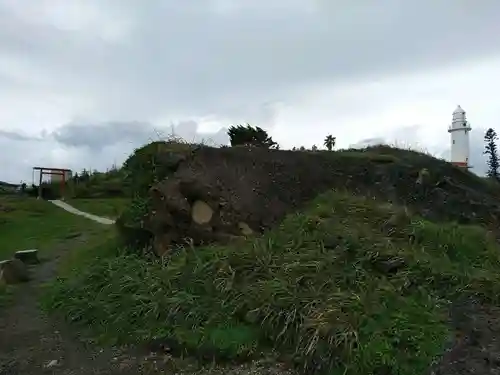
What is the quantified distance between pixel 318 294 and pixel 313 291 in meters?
0.08

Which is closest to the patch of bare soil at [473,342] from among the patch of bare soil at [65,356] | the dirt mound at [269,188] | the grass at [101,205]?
the patch of bare soil at [65,356]

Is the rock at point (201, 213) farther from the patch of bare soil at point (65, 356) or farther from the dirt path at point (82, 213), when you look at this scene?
the dirt path at point (82, 213)

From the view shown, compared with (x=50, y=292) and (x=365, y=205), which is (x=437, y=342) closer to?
(x=365, y=205)

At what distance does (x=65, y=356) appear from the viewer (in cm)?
561

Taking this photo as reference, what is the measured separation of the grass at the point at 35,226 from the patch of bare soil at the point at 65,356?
6.10 metres

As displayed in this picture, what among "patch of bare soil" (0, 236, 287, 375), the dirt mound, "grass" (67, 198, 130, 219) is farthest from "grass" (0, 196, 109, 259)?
"patch of bare soil" (0, 236, 287, 375)

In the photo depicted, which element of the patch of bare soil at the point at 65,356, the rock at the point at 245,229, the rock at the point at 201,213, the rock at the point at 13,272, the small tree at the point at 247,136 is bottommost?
the patch of bare soil at the point at 65,356

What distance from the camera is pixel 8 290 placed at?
8.55m

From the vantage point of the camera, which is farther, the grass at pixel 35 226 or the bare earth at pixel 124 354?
the grass at pixel 35 226

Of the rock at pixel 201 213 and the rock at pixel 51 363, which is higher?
the rock at pixel 201 213

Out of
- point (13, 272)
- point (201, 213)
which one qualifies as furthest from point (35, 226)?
point (201, 213)

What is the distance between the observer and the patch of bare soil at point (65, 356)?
199 inches

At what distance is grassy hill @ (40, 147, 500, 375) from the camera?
4.76 m

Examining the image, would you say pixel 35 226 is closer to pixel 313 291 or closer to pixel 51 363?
pixel 51 363
